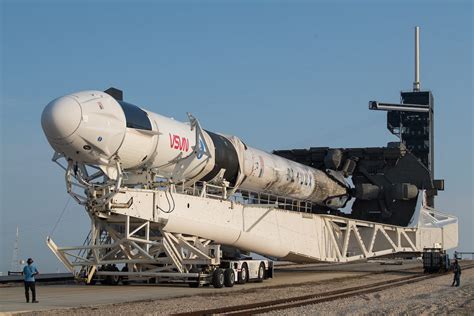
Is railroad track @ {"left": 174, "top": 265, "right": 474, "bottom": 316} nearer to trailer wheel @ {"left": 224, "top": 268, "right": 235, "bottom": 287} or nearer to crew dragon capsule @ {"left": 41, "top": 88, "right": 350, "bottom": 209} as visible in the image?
trailer wheel @ {"left": 224, "top": 268, "right": 235, "bottom": 287}

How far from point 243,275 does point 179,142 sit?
6.36 metres

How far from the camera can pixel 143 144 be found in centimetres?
2498

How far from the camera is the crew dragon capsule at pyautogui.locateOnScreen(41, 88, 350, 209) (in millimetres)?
23422

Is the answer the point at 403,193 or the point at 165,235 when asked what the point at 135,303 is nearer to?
the point at 165,235

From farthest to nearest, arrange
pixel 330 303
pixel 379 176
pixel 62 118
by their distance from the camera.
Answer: pixel 379 176 < pixel 62 118 < pixel 330 303

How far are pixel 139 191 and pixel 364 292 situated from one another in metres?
8.92

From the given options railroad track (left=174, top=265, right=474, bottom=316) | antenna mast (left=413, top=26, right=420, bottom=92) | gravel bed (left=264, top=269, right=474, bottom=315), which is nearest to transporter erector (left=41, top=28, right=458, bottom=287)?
railroad track (left=174, top=265, right=474, bottom=316)

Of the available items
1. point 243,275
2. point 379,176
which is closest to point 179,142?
point 243,275

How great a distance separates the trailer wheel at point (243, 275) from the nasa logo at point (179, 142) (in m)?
5.72

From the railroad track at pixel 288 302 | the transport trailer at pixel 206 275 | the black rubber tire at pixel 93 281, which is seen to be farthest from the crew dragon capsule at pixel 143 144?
the railroad track at pixel 288 302

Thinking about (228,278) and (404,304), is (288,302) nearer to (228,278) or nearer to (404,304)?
(404,304)

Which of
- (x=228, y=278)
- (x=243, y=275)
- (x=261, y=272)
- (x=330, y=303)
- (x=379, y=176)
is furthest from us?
(x=379, y=176)

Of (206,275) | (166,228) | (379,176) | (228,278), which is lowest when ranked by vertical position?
(228,278)

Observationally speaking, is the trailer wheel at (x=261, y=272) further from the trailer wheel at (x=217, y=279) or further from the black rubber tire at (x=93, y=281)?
the black rubber tire at (x=93, y=281)
